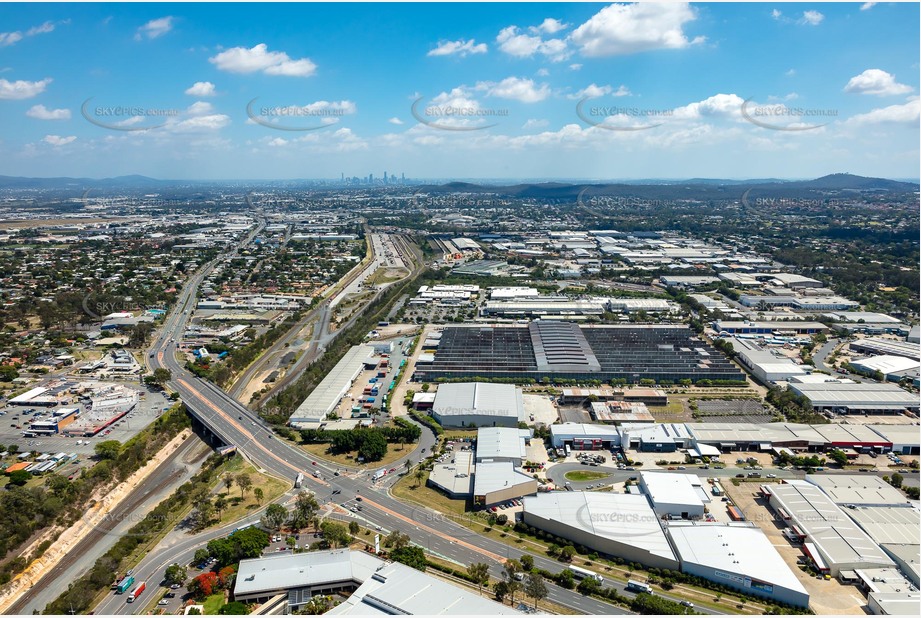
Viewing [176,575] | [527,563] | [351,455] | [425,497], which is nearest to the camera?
[176,575]

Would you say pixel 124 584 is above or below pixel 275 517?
below

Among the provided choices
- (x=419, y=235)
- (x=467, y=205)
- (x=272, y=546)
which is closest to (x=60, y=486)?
(x=272, y=546)

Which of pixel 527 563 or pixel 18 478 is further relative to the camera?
pixel 18 478

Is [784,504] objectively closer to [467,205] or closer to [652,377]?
[652,377]

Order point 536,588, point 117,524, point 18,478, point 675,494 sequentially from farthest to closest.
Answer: point 18,478, point 117,524, point 675,494, point 536,588

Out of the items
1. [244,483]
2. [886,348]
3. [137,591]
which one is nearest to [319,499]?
[244,483]

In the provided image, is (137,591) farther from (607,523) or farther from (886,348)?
(886,348)
